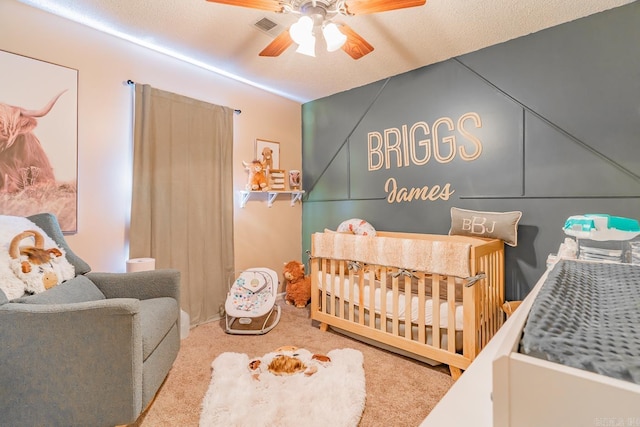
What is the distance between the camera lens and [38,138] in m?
2.06

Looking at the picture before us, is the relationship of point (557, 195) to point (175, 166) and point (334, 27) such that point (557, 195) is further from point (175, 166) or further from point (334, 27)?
point (175, 166)

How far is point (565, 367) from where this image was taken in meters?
0.39

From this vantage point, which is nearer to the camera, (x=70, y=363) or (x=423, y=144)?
(x=70, y=363)

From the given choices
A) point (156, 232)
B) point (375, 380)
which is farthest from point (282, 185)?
point (375, 380)

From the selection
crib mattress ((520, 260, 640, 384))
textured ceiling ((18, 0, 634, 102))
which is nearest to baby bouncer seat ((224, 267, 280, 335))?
textured ceiling ((18, 0, 634, 102))

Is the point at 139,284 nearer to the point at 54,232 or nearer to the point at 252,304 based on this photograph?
the point at 54,232

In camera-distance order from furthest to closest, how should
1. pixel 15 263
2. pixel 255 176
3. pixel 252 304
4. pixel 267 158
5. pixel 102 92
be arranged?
1. pixel 267 158
2. pixel 255 176
3. pixel 252 304
4. pixel 102 92
5. pixel 15 263

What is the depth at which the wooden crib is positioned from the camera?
1.91 metres

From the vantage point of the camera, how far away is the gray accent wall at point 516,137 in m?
2.03

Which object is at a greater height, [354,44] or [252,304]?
[354,44]

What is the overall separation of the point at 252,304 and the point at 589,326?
2499 millimetres

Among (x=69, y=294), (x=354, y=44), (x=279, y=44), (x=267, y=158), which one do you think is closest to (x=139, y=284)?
(x=69, y=294)

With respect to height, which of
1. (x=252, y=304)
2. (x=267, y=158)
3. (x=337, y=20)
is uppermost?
(x=337, y=20)

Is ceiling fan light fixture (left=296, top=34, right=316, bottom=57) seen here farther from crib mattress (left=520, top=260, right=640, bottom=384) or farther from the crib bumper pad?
crib mattress (left=520, top=260, right=640, bottom=384)
